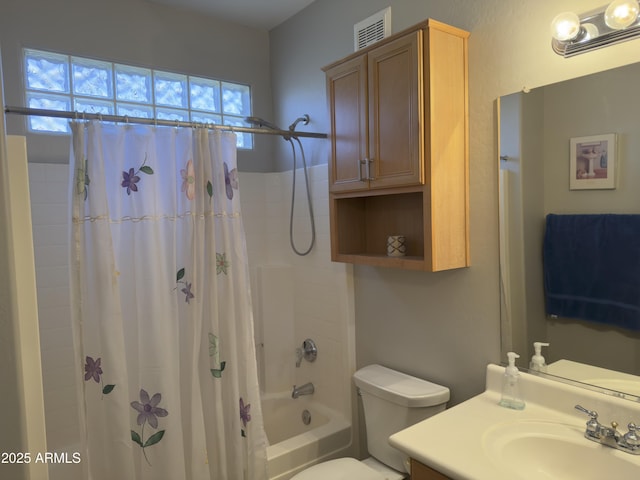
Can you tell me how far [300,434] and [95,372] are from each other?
126 cm

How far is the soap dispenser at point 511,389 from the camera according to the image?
1.59m

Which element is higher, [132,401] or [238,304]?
[238,304]

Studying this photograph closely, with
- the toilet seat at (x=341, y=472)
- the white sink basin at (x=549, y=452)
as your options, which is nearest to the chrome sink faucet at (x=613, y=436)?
the white sink basin at (x=549, y=452)

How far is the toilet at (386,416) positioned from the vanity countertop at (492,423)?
0.96 feet

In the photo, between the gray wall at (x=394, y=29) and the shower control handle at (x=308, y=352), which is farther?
the shower control handle at (x=308, y=352)

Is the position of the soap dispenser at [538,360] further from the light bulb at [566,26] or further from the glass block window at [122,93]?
the glass block window at [122,93]

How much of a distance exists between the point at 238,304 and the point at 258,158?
1.30 m

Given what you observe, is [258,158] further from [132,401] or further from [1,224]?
[1,224]

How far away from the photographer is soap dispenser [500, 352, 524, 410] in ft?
5.23

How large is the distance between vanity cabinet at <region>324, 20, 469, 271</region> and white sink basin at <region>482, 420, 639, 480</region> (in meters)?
0.63

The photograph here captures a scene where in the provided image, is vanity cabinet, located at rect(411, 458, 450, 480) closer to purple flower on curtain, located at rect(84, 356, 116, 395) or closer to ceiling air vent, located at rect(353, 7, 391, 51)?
purple flower on curtain, located at rect(84, 356, 116, 395)

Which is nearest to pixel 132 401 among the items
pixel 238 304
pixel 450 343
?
pixel 238 304

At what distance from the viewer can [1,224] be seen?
30.2 inches

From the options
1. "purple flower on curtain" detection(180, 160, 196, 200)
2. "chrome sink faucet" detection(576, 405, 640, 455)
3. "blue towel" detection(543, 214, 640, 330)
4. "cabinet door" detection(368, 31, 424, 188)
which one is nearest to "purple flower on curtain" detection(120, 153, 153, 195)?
"purple flower on curtain" detection(180, 160, 196, 200)
